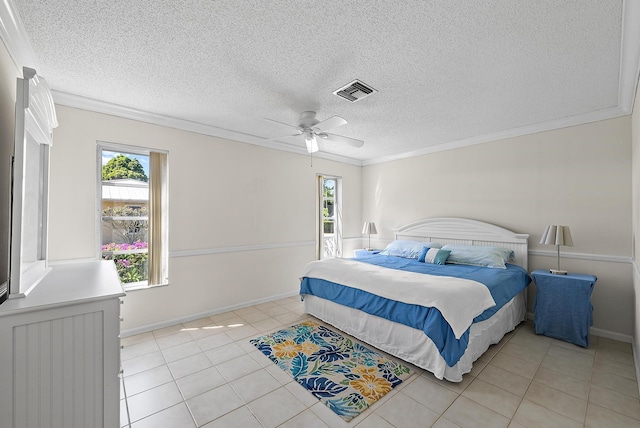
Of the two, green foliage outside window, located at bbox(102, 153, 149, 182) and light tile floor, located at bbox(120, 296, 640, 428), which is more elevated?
green foliage outside window, located at bbox(102, 153, 149, 182)

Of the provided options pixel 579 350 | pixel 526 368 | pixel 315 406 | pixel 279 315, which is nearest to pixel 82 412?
pixel 315 406

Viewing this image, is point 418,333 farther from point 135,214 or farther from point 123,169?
point 123,169

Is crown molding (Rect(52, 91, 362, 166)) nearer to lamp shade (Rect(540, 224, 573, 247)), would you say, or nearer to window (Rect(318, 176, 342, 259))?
window (Rect(318, 176, 342, 259))

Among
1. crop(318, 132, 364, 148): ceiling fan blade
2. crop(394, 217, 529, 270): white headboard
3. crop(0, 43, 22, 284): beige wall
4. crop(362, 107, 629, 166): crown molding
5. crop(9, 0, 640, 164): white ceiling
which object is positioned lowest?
crop(394, 217, 529, 270): white headboard

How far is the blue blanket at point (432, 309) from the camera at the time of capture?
2248 millimetres

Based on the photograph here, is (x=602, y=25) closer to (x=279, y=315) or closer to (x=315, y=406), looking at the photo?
(x=315, y=406)

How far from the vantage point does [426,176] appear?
16.2 feet

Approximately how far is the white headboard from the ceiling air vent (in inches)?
110

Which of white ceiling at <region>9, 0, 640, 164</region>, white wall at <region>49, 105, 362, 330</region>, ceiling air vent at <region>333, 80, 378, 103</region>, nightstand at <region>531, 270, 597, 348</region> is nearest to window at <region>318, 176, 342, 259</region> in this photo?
white wall at <region>49, 105, 362, 330</region>

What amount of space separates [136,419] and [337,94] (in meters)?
3.15

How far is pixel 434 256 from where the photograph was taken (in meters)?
3.94

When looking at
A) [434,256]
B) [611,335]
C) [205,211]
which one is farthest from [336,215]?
[611,335]

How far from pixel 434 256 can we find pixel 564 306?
4.85 feet

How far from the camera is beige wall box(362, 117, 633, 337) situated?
10.2ft
